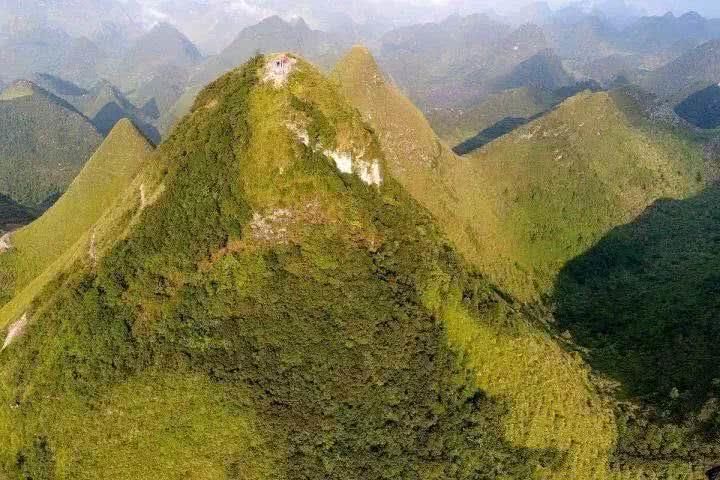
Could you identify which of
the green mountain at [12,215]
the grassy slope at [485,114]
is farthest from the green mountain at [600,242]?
the grassy slope at [485,114]

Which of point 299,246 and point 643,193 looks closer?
point 299,246

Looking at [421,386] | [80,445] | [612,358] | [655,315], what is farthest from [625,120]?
[80,445]

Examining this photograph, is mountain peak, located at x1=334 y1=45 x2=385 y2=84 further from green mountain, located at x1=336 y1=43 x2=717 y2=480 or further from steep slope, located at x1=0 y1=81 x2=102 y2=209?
steep slope, located at x1=0 y1=81 x2=102 y2=209

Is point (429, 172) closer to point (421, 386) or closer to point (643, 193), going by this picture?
point (421, 386)

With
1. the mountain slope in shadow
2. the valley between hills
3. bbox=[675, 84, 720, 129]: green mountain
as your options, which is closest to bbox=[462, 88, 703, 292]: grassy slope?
the mountain slope in shadow

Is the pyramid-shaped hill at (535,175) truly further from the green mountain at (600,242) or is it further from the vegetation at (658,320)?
the vegetation at (658,320)

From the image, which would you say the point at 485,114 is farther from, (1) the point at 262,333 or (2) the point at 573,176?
(1) the point at 262,333
